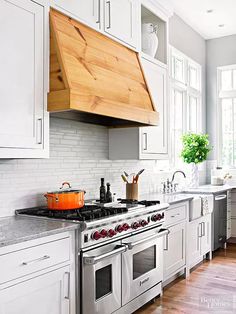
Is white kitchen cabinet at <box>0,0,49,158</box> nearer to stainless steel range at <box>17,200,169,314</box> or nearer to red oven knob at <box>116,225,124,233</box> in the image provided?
stainless steel range at <box>17,200,169,314</box>

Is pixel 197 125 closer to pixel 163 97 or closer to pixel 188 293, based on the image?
pixel 163 97

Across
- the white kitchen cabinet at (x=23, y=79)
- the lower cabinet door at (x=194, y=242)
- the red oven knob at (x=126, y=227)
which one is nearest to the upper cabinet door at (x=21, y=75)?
the white kitchen cabinet at (x=23, y=79)

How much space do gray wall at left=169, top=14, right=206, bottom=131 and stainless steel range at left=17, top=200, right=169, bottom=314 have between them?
9.78 ft

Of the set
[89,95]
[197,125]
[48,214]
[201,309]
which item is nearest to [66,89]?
[89,95]

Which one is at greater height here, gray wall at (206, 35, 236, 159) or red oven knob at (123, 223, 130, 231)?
gray wall at (206, 35, 236, 159)

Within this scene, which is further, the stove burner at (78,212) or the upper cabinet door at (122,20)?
the upper cabinet door at (122,20)

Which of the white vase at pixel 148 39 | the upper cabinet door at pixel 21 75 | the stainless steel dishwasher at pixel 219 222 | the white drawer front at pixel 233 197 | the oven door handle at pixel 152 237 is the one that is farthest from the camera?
the white drawer front at pixel 233 197

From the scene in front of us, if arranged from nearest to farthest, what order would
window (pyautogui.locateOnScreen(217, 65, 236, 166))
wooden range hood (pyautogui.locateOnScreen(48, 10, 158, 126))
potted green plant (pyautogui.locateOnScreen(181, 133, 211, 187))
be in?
1. wooden range hood (pyautogui.locateOnScreen(48, 10, 158, 126))
2. potted green plant (pyautogui.locateOnScreen(181, 133, 211, 187))
3. window (pyautogui.locateOnScreen(217, 65, 236, 166))

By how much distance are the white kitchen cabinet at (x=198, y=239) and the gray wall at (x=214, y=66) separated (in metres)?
2.09

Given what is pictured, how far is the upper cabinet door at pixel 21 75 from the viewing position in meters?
2.21

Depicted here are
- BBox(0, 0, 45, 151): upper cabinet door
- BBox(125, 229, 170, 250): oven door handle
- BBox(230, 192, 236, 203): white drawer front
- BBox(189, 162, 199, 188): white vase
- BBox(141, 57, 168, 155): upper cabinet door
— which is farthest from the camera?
BBox(230, 192, 236, 203): white drawer front

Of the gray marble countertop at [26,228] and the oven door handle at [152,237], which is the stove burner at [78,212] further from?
the oven door handle at [152,237]

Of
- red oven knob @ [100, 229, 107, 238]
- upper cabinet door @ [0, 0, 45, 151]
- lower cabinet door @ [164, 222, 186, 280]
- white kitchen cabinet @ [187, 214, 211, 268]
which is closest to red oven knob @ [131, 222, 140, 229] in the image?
red oven knob @ [100, 229, 107, 238]

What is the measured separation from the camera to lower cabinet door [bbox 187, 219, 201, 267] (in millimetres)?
4168
